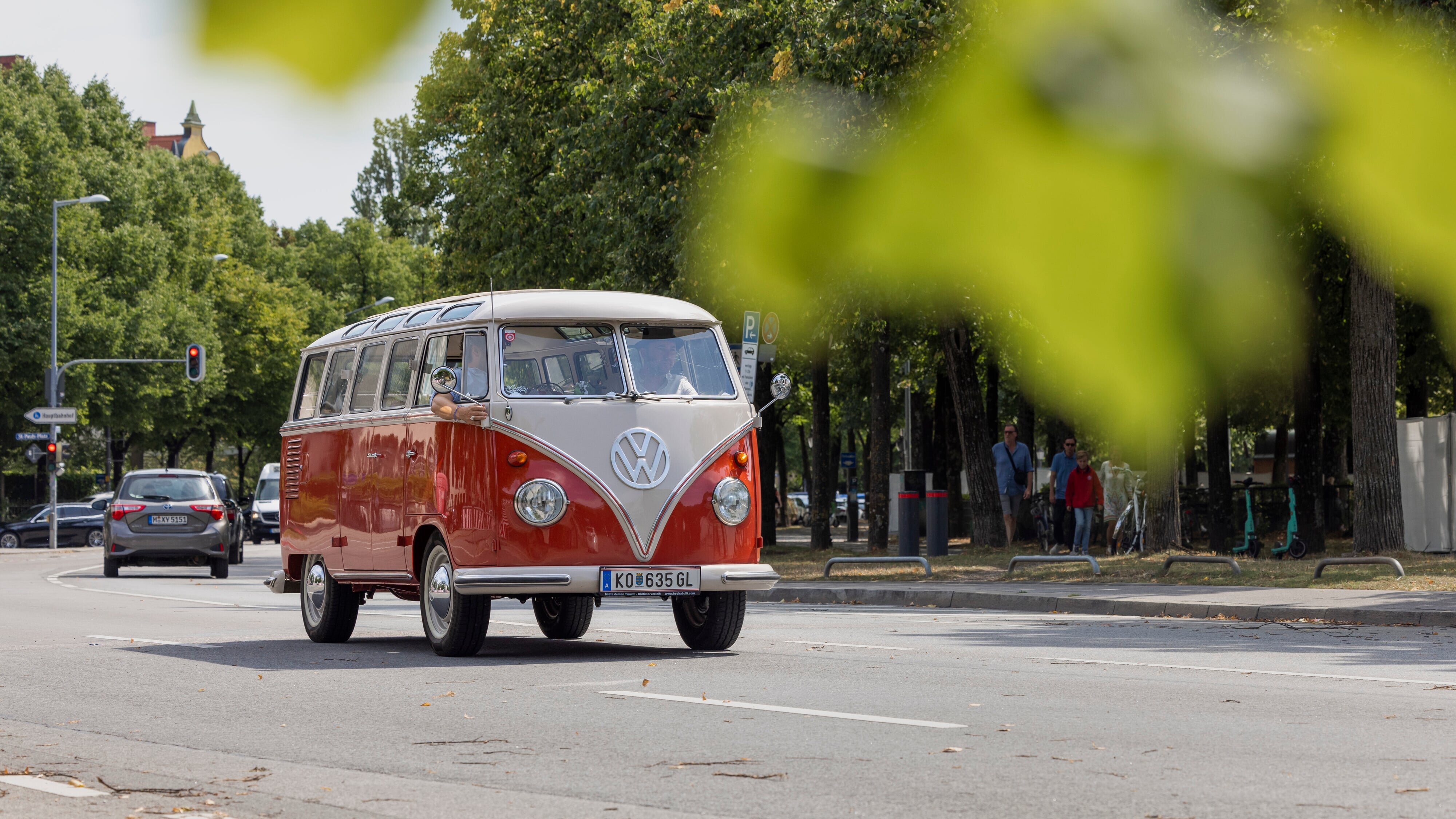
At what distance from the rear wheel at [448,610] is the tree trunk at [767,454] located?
17926 mm

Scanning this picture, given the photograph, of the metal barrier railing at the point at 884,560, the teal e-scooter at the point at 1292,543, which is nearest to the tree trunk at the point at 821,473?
the metal barrier railing at the point at 884,560

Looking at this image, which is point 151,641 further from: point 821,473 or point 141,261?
point 821,473

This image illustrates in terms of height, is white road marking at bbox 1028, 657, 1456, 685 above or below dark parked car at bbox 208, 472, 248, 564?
below

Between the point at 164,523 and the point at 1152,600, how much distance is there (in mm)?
15521

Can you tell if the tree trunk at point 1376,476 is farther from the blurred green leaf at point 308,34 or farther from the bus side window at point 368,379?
the blurred green leaf at point 308,34

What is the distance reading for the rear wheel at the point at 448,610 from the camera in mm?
10953

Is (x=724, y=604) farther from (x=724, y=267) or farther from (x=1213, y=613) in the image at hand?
(x=724, y=267)

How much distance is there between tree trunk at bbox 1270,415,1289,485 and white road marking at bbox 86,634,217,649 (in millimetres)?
7803

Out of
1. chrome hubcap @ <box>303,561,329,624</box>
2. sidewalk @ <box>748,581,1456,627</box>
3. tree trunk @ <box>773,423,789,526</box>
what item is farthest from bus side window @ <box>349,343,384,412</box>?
tree trunk @ <box>773,423,789,526</box>

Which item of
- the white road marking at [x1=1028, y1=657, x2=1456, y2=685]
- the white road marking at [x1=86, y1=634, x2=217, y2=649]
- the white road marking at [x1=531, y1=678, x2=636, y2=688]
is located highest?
the white road marking at [x1=86, y1=634, x2=217, y2=649]

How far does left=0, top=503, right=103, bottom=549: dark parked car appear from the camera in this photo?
148ft

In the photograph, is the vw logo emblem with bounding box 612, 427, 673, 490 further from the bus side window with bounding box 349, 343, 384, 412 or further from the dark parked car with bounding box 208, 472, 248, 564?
the dark parked car with bounding box 208, 472, 248, 564

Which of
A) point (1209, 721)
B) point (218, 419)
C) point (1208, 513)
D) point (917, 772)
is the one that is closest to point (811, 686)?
point (1209, 721)

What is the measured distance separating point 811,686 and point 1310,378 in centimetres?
815
